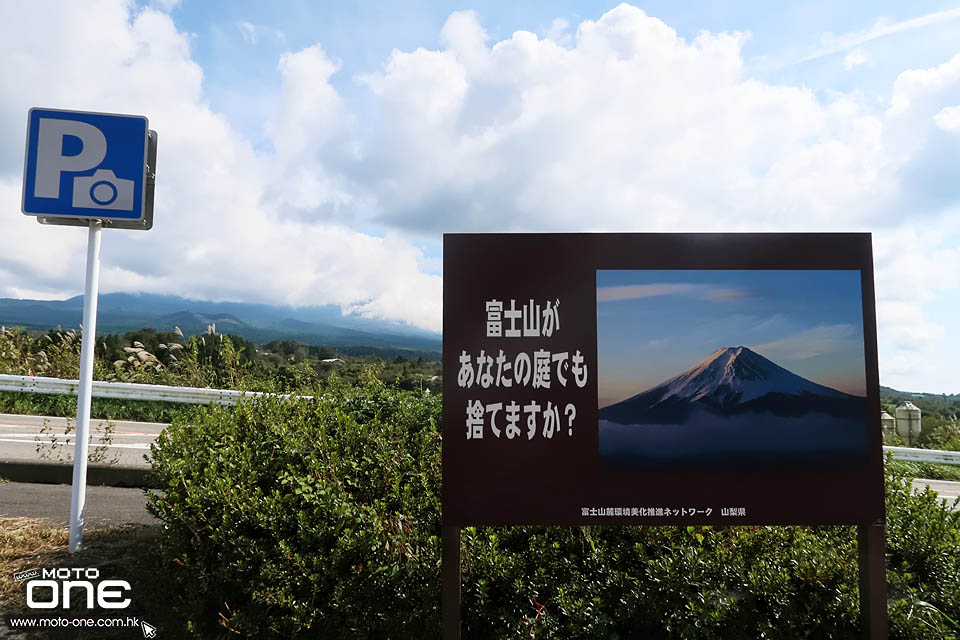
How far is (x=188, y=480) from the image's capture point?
11.4ft

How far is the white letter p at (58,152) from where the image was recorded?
4.33 meters

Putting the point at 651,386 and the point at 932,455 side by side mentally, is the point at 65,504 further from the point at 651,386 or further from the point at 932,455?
the point at 932,455

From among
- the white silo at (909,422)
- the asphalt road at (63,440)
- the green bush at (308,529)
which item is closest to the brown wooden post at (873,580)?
the green bush at (308,529)

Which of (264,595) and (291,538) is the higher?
(291,538)

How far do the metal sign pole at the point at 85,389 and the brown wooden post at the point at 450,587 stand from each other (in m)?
2.90

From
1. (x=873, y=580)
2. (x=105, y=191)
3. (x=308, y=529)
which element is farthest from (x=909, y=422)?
(x=105, y=191)

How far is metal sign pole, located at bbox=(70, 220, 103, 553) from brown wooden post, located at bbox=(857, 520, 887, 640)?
4678mm

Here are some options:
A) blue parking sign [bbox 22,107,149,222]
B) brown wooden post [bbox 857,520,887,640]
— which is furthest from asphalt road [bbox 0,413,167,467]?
brown wooden post [bbox 857,520,887,640]

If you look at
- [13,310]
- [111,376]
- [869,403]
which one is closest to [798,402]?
[869,403]

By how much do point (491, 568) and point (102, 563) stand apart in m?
2.76

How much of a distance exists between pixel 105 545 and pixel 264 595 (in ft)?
7.37

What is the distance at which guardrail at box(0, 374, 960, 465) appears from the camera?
9.41m

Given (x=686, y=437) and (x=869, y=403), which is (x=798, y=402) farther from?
(x=686, y=437)

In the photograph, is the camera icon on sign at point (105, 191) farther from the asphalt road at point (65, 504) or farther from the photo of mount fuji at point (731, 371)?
the photo of mount fuji at point (731, 371)
